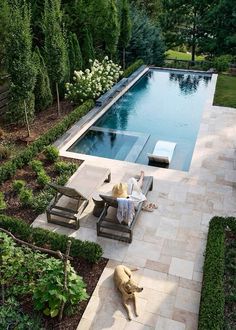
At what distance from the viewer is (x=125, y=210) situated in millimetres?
7430

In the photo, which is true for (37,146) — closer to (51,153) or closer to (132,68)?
(51,153)

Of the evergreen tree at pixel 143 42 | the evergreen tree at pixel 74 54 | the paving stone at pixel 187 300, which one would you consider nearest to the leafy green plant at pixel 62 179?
the paving stone at pixel 187 300

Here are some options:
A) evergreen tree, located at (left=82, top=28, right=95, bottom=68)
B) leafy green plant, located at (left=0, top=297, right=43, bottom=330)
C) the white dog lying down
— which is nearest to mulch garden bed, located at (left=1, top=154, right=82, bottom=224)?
leafy green plant, located at (left=0, top=297, right=43, bottom=330)

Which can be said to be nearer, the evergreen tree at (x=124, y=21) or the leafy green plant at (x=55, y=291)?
the leafy green plant at (x=55, y=291)

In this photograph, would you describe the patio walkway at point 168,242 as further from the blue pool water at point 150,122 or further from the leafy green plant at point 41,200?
the blue pool water at point 150,122

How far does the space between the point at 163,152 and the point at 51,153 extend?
3807 millimetres

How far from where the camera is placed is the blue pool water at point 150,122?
12.2m

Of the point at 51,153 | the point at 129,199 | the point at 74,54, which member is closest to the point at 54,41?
the point at 74,54

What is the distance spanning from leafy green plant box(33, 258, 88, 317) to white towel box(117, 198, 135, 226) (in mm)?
2002

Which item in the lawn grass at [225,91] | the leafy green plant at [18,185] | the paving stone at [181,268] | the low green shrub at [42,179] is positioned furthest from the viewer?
the lawn grass at [225,91]

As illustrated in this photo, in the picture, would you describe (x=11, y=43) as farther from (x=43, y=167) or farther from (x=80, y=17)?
(x=80, y=17)

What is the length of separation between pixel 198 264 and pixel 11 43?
8.73 meters

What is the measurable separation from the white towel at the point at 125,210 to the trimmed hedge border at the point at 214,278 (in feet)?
5.82

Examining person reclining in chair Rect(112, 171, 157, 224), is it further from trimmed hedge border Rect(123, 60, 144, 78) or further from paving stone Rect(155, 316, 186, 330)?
trimmed hedge border Rect(123, 60, 144, 78)
